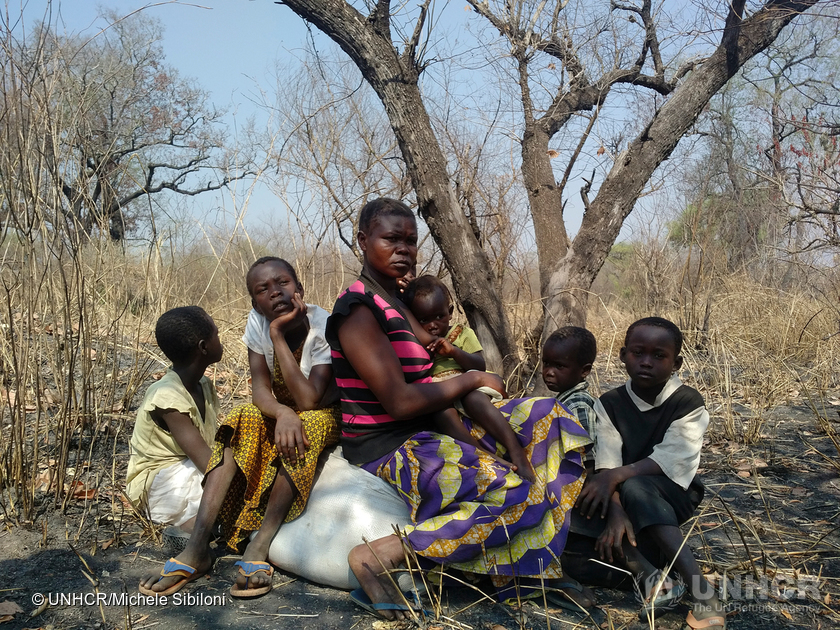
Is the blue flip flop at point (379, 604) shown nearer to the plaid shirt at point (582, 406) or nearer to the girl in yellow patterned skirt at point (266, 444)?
the girl in yellow patterned skirt at point (266, 444)

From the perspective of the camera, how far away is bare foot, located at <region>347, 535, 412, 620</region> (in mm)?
1965

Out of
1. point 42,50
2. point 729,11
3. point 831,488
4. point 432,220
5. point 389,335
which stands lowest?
point 831,488

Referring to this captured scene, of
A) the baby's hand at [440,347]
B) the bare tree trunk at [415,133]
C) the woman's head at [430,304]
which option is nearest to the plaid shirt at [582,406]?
the baby's hand at [440,347]

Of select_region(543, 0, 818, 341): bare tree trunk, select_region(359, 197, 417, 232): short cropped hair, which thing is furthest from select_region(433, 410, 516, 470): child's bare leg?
select_region(543, 0, 818, 341): bare tree trunk

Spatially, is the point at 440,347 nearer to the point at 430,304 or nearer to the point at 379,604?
the point at 430,304

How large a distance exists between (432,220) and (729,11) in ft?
8.09

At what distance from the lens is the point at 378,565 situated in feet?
6.59

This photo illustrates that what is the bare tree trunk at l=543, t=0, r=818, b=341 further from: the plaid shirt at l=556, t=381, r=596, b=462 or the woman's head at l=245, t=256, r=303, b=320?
the woman's head at l=245, t=256, r=303, b=320

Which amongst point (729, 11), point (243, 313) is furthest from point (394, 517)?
point (729, 11)

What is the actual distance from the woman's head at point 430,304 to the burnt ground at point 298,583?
110 cm

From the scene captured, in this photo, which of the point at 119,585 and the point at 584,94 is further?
the point at 584,94

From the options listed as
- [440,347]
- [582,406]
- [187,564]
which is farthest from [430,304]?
[187,564]

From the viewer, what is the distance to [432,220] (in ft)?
13.4

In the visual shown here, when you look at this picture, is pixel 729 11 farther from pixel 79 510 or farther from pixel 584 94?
pixel 79 510
